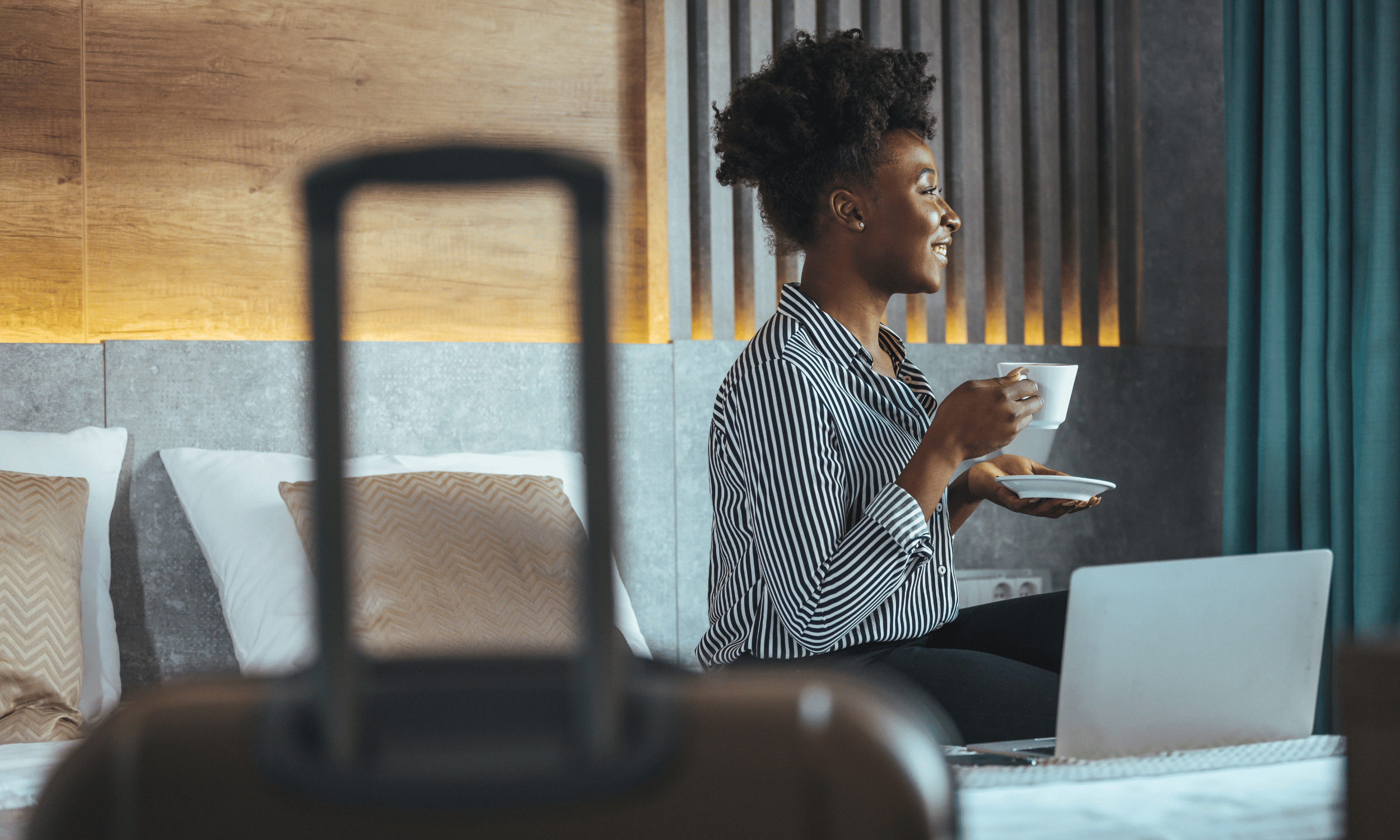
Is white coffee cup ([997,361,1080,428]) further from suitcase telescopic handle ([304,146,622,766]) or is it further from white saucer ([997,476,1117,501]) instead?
suitcase telescopic handle ([304,146,622,766])

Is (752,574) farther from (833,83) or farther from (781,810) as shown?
(781,810)

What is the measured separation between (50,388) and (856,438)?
60.4 inches

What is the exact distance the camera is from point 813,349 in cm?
149

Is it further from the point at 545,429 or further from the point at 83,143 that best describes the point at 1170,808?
the point at 83,143

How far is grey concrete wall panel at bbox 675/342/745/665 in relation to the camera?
2383 mm

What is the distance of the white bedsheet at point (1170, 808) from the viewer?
1.95 feet

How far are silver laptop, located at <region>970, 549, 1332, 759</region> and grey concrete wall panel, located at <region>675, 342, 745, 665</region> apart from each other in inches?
59.6

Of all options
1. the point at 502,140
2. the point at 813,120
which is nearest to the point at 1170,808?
the point at 813,120

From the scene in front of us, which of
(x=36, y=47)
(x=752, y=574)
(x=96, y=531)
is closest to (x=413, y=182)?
(x=752, y=574)

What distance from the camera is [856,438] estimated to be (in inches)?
56.1

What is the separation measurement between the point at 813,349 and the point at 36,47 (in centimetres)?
177

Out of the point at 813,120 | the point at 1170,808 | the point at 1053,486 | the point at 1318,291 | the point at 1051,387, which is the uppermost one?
the point at 813,120

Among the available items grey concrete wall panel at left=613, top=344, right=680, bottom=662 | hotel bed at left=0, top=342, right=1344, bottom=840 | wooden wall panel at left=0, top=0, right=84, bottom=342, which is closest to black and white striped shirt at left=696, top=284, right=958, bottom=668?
hotel bed at left=0, top=342, right=1344, bottom=840

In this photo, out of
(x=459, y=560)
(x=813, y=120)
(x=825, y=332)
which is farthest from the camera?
(x=459, y=560)
